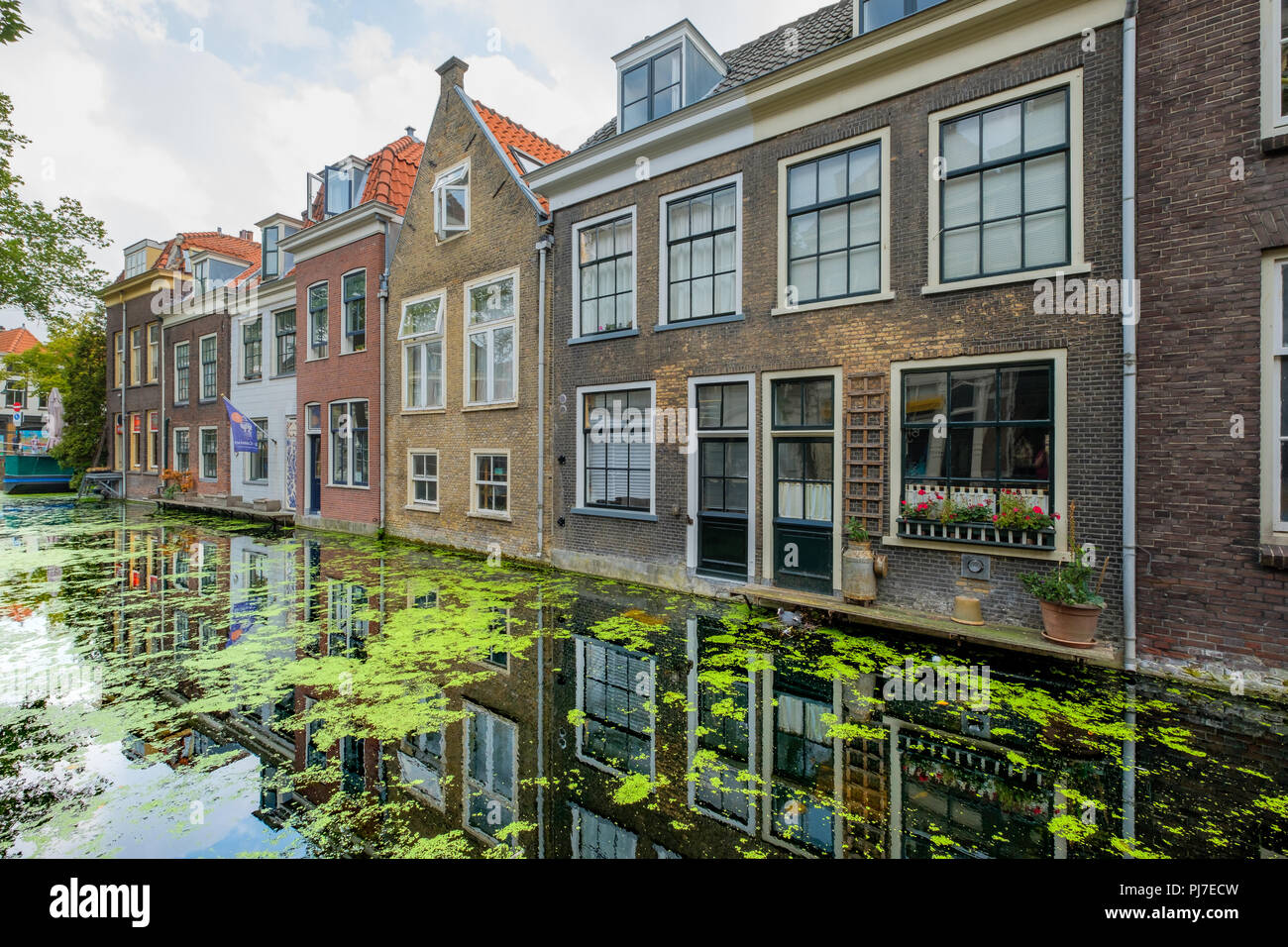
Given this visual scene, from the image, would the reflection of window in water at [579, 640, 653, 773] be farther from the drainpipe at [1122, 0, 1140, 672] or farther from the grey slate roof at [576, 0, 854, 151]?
the grey slate roof at [576, 0, 854, 151]

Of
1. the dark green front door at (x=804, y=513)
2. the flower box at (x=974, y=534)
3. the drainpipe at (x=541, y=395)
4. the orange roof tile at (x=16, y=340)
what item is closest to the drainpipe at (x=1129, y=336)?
the flower box at (x=974, y=534)

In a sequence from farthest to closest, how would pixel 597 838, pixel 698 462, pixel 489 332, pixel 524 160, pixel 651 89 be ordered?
pixel 524 160 < pixel 489 332 < pixel 651 89 < pixel 698 462 < pixel 597 838

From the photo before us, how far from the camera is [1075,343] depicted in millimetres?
6637

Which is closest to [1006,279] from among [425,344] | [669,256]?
[669,256]

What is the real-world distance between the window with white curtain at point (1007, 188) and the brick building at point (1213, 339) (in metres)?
0.78

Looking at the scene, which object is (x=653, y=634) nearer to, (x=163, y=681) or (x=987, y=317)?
(x=163, y=681)

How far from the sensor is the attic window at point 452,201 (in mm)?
13734

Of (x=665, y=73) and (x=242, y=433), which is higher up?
(x=665, y=73)

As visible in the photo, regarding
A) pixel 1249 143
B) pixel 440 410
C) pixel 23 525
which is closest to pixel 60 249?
pixel 23 525

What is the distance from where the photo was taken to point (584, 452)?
11.4 m

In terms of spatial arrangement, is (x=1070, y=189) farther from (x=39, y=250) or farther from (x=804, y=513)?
(x=39, y=250)

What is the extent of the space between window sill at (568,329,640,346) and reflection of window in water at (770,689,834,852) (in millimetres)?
7063

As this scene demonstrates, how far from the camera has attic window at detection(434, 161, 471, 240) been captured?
45.1ft

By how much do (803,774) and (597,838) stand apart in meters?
1.60
